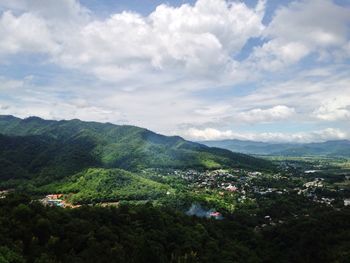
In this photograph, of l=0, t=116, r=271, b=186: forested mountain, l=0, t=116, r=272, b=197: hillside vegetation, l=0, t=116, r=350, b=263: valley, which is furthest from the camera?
l=0, t=116, r=271, b=186: forested mountain

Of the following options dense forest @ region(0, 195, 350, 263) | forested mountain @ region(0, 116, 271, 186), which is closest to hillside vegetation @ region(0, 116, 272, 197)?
forested mountain @ region(0, 116, 271, 186)

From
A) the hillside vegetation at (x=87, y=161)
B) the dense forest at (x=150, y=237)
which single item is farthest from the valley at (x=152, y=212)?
the hillside vegetation at (x=87, y=161)

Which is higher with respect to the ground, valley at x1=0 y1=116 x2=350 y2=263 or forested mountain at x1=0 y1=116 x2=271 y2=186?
forested mountain at x1=0 y1=116 x2=271 y2=186

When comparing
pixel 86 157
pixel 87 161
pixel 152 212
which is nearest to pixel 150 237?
pixel 152 212

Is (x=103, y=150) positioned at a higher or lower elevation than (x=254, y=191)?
higher

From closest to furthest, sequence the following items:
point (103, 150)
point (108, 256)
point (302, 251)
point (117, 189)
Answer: point (108, 256) < point (302, 251) < point (117, 189) < point (103, 150)

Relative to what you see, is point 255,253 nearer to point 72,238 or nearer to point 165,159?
point 72,238

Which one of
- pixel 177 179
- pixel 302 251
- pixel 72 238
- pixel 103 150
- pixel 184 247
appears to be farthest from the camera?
pixel 103 150

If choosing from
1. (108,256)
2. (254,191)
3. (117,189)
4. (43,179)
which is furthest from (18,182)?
(108,256)

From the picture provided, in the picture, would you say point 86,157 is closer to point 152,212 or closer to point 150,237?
point 152,212

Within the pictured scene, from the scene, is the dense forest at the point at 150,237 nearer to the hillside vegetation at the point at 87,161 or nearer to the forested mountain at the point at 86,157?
the hillside vegetation at the point at 87,161

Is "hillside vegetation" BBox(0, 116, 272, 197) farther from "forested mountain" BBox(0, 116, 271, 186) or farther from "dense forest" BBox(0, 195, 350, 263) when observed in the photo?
"dense forest" BBox(0, 195, 350, 263)
